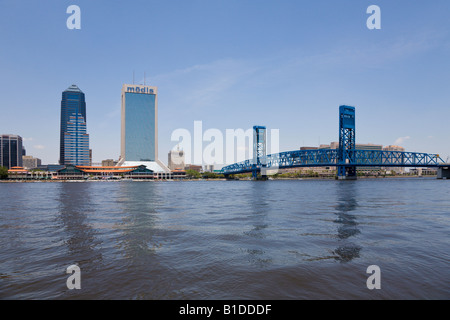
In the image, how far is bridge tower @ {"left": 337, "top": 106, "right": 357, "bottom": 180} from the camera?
164 metres

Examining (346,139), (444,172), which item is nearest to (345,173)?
(346,139)

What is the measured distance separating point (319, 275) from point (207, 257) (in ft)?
15.1

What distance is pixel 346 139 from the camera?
167125 mm

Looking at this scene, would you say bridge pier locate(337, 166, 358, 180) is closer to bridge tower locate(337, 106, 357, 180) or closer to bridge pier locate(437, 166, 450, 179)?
bridge tower locate(337, 106, 357, 180)

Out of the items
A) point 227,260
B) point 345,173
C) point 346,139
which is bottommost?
point 345,173

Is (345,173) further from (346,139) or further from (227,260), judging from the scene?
(227,260)

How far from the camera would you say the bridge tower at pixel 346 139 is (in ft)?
537

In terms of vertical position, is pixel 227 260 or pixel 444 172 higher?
pixel 227 260

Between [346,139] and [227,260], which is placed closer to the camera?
[227,260]

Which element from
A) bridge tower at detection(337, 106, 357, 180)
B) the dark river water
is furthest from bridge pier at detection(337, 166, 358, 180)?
the dark river water

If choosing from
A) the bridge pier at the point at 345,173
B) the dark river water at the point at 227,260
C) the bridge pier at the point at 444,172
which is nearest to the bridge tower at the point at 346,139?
the bridge pier at the point at 345,173
